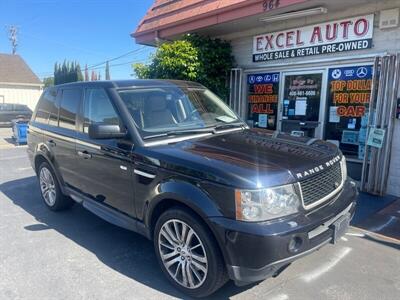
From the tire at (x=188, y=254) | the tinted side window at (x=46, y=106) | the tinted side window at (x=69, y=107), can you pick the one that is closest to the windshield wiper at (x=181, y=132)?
the tire at (x=188, y=254)

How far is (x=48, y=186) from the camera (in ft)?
16.3

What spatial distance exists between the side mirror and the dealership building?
4063 millimetres

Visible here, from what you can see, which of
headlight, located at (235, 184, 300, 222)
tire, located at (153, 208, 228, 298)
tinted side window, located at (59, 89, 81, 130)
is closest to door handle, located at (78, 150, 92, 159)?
tinted side window, located at (59, 89, 81, 130)

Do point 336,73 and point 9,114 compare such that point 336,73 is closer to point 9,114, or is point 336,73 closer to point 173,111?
point 173,111

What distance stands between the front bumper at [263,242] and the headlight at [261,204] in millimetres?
51

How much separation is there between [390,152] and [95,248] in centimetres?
501

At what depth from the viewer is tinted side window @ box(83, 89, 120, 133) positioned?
11.4 ft

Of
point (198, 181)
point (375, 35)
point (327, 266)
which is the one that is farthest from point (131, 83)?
point (375, 35)

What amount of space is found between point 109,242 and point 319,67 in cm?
511

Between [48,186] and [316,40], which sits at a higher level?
[316,40]

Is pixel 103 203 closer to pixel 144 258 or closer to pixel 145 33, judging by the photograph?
pixel 144 258

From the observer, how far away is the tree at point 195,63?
7277 millimetres

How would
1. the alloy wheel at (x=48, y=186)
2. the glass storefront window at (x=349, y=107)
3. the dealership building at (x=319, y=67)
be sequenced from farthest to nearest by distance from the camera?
the glass storefront window at (x=349, y=107) → the dealership building at (x=319, y=67) → the alloy wheel at (x=48, y=186)

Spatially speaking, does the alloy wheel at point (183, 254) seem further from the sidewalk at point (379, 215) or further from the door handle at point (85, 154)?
the sidewalk at point (379, 215)
